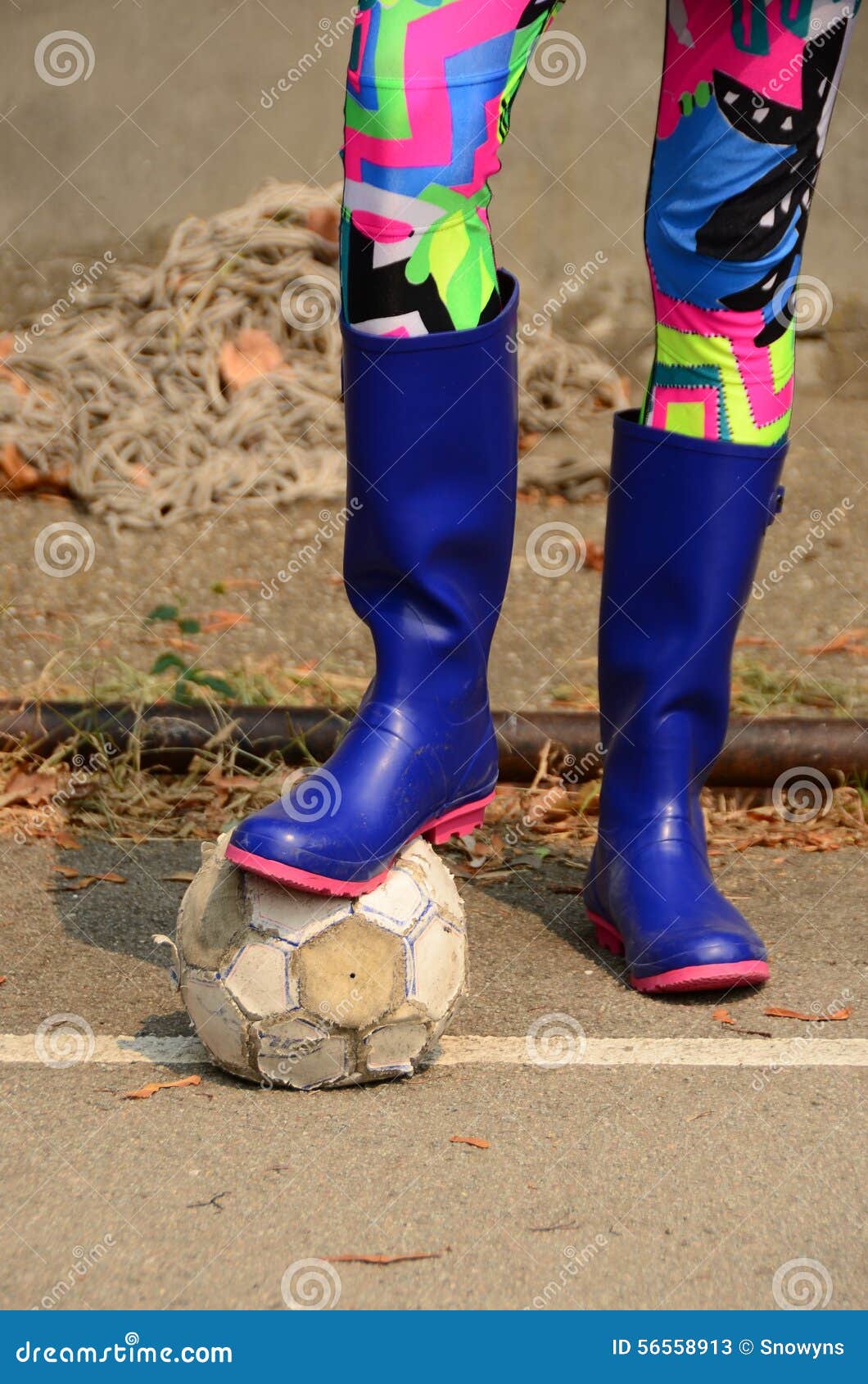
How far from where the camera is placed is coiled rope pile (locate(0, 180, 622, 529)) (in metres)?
5.13

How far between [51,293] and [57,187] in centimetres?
39

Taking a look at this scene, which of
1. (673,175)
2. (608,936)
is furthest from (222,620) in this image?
(673,175)

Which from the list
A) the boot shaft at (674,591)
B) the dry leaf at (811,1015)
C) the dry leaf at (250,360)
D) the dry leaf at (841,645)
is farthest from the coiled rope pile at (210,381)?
the dry leaf at (811,1015)

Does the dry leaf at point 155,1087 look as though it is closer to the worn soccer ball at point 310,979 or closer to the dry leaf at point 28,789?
the worn soccer ball at point 310,979

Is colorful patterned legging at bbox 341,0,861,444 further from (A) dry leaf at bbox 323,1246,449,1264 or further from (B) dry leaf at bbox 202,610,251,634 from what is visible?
(B) dry leaf at bbox 202,610,251,634

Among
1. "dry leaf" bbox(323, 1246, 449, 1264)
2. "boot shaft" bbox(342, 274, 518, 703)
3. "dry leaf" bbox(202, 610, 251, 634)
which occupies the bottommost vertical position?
"dry leaf" bbox(323, 1246, 449, 1264)

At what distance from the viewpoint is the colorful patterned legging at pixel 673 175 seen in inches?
76.1

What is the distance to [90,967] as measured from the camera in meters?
2.38

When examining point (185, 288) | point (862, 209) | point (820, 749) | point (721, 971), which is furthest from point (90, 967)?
point (862, 209)

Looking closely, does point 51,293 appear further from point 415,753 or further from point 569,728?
point 415,753

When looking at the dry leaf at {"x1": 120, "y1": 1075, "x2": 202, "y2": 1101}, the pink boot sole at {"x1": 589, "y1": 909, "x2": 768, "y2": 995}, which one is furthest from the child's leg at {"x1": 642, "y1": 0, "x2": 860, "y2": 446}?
the dry leaf at {"x1": 120, "y1": 1075, "x2": 202, "y2": 1101}

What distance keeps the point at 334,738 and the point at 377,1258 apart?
1655mm

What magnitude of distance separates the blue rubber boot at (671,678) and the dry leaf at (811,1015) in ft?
0.21

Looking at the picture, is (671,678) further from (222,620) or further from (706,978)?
(222,620)
